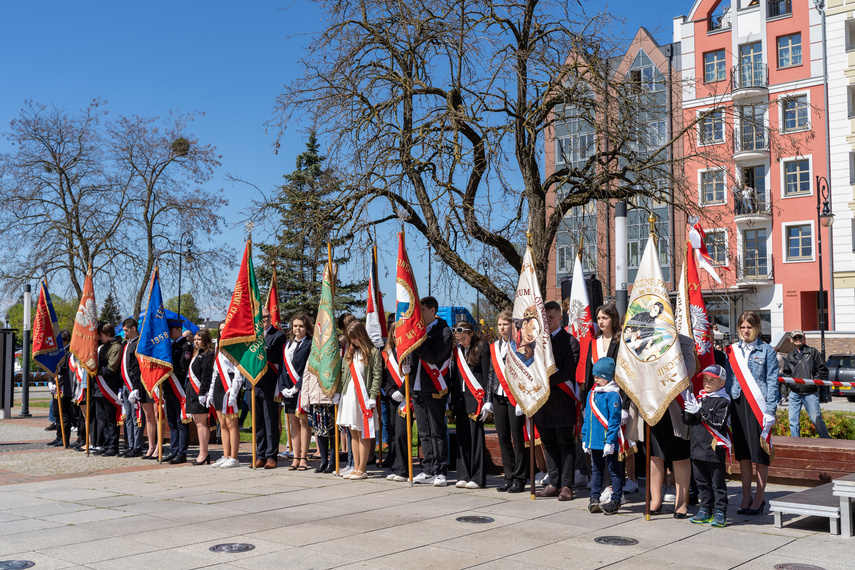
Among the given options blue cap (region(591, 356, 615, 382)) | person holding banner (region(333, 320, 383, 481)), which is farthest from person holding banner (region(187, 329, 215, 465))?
blue cap (region(591, 356, 615, 382))

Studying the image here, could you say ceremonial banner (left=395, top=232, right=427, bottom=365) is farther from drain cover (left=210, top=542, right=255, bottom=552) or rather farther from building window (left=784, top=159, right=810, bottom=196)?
building window (left=784, top=159, right=810, bottom=196)

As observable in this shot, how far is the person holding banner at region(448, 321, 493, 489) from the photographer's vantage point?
394 inches

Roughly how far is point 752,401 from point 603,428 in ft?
4.99

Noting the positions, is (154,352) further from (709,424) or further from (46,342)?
(709,424)

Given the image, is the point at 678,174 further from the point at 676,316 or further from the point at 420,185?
the point at 676,316

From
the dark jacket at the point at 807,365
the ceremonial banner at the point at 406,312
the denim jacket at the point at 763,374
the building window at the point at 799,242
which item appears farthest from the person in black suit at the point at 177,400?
the building window at the point at 799,242

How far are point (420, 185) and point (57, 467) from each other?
296 inches

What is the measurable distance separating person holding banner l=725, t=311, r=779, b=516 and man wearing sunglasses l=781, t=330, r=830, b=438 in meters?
4.68

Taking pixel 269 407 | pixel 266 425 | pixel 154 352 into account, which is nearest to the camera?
pixel 269 407

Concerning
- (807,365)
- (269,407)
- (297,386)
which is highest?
(807,365)

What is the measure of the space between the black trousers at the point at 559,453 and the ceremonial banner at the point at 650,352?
1334 mm

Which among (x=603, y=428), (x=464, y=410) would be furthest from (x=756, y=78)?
(x=603, y=428)

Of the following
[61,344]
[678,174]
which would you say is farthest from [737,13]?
[61,344]

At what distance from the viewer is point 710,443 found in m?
7.54
